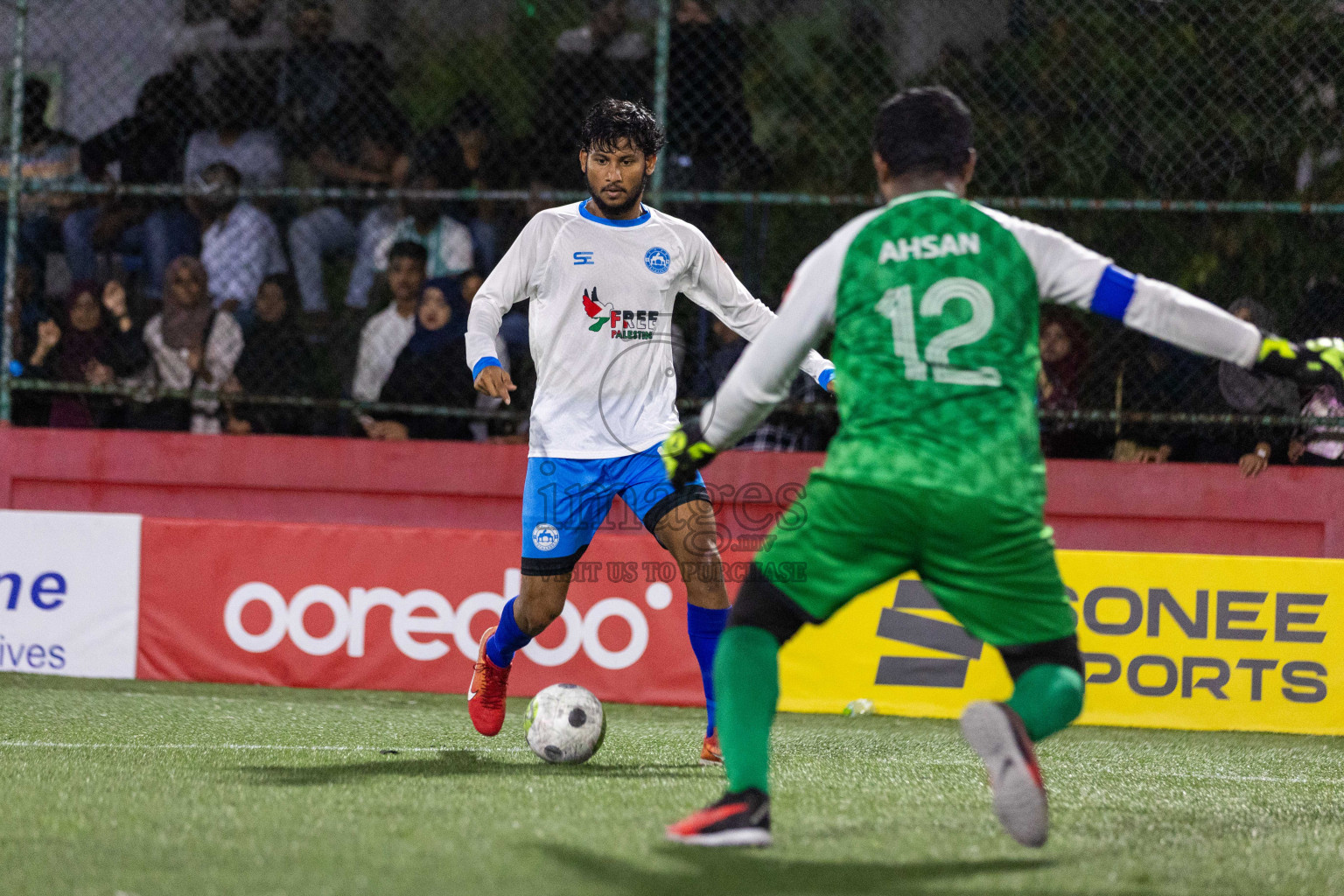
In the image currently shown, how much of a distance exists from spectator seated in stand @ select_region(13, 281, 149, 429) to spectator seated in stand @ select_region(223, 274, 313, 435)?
0.63 meters

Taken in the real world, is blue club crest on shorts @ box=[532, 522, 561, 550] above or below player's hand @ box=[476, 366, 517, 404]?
below

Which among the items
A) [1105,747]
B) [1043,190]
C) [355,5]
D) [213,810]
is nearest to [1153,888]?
[213,810]

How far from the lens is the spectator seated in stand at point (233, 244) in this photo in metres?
8.80

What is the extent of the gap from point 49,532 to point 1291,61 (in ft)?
22.9

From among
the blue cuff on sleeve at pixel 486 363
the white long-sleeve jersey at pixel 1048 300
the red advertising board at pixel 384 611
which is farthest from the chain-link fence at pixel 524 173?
the white long-sleeve jersey at pixel 1048 300

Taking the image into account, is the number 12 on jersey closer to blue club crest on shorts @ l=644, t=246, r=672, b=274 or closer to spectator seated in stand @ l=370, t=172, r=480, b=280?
blue club crest on shorts @ l=644, t=246, r=672, b=274

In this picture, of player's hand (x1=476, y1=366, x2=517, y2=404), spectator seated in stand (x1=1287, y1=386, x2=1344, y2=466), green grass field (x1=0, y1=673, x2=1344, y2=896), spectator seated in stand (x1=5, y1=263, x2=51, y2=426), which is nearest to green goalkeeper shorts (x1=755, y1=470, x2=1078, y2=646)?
green grass field (x1=0, y1=673, x2=1344, y2=896)

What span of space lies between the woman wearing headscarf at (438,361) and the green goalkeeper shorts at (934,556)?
5.21m

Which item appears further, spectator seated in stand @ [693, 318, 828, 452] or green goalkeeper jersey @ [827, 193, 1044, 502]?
spectator seated in stand @ [693, 318, 828, 452]

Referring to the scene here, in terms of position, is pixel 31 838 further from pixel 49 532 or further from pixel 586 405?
pixel 49 532

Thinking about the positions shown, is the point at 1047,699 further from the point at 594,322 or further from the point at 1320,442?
the point at 1320,442

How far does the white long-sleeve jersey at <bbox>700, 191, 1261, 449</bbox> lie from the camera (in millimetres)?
3430

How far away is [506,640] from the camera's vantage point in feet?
17.4

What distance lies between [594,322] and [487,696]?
4.63 feet
